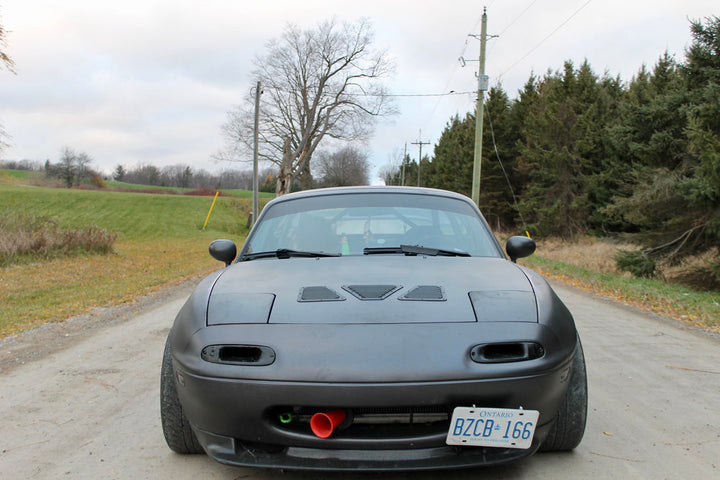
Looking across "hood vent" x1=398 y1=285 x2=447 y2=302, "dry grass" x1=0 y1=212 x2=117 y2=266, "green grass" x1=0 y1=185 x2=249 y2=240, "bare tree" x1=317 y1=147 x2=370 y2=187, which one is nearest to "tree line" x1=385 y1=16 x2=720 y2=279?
"hood vent" x1=398 y1=285 x2=447 y2=302

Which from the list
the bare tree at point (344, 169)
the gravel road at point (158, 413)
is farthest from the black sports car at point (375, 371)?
the bare tree at point (344, 169)

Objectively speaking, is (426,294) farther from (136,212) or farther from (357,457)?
(136,212)

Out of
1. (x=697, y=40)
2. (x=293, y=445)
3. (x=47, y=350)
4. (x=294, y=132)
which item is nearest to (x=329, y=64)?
(x=294, y=132)

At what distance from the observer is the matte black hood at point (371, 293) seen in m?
2.07

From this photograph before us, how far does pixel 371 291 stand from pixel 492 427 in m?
0.75

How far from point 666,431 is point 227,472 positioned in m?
2.45

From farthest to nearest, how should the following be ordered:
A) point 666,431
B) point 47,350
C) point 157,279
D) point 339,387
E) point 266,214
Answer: point 157,279 < point 47,350 < point 266,214 < point 666,431 < point 339,387

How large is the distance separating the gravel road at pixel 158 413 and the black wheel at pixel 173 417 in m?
0.09

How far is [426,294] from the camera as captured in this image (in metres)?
2.22

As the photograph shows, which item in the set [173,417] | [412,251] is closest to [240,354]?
[173,417]

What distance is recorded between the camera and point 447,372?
6.15 ft

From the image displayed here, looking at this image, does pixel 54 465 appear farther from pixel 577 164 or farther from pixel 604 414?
pixel 577 164

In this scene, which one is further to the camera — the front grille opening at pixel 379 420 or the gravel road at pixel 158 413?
the gravel road at pixel 158 413

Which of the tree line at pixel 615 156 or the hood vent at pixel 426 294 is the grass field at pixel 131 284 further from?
the hood vent at pixel 426 294
